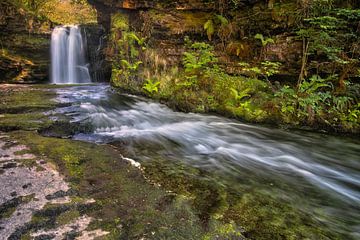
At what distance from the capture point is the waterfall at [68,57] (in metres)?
11.6

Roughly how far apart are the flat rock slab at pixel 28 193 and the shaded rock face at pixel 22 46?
28.7 feet

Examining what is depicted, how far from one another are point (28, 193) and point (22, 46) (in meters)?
10.5

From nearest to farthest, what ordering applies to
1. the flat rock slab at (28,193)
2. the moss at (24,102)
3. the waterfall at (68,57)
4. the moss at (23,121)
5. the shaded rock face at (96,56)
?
the flat rock slab at (28,193) → the moss at (23,121) → the moss at (24,102) → the waterfall at (68,57) → the shaded rock face at (96,56)

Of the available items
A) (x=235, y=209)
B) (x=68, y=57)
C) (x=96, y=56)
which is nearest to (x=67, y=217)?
(x=235, y=209)

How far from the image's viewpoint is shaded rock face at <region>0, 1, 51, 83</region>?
35.7 feet

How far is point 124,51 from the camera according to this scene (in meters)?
9.94

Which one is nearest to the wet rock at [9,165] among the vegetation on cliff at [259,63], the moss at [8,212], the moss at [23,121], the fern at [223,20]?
the moss at [8,212]

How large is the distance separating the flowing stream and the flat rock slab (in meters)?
1.25

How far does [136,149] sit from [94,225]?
2192mm

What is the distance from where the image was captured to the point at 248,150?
5.20 metres

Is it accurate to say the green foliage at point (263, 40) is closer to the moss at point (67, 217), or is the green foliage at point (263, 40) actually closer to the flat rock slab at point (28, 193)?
the flat rock slab at point (28, 193)

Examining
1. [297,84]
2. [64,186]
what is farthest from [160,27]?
[64,186]

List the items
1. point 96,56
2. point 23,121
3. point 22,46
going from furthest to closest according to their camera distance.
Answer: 1. point 96,56
2. point 22,46
3. point 23,121

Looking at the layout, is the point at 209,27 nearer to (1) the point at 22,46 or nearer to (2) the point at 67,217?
(2) the point at 67,217
